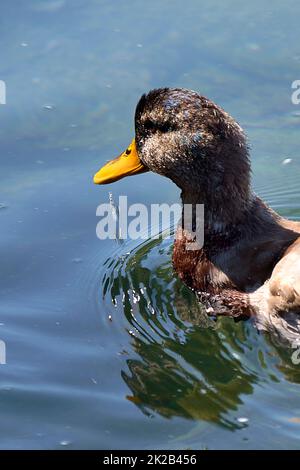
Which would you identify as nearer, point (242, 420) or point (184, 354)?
point (242, 420)

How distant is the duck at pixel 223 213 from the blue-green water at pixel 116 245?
18cm

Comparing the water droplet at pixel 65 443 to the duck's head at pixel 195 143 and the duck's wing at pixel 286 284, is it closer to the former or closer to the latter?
the duck's wing at pixel 286 284

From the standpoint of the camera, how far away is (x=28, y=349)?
6.00m

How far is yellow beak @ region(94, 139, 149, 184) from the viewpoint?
6602 mm

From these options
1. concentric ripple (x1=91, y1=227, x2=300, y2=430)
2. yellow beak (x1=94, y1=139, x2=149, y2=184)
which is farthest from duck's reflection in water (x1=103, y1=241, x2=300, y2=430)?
yellow beak (x1=94, y1=139, x2=149, y2=184)

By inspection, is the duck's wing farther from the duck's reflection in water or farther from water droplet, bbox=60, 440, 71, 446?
water droplet, bbox=60, 440, 71, 446

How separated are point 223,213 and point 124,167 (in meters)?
0.77

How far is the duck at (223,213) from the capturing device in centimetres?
602

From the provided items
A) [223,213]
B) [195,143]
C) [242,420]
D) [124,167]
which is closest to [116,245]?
[124,167]

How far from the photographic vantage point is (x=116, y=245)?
7.22 meters

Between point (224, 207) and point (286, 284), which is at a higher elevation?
point (224, 207)

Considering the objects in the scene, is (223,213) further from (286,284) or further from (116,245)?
(116,245)

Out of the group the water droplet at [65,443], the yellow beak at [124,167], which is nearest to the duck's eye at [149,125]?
the yellow beak at [124,167]

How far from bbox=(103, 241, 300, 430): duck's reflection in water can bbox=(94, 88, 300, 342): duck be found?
133mm
